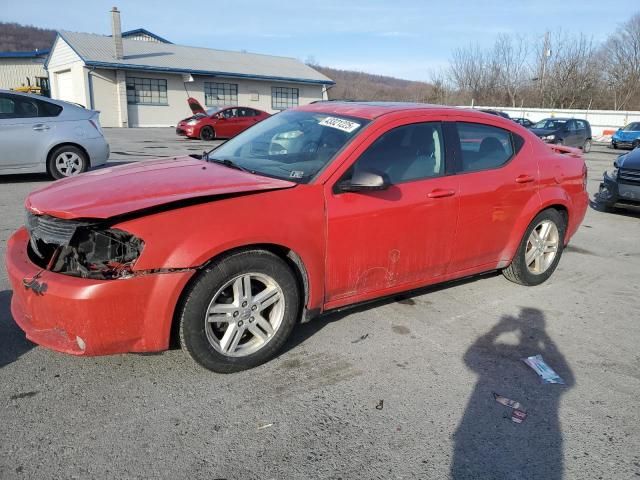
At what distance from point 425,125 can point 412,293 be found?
152 centimetres

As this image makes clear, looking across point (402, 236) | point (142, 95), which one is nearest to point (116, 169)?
point (402, 236)

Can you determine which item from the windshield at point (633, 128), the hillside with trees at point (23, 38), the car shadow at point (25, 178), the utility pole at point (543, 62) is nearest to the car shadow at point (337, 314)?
the car shadow at point (25, 178)

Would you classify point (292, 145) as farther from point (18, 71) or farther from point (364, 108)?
point (18, 71)

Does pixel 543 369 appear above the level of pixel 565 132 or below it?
below

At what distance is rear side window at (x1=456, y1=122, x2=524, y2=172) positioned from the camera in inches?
161

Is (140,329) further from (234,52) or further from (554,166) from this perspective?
(234,52)

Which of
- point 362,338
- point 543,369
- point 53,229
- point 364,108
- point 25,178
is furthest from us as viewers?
point 25,178

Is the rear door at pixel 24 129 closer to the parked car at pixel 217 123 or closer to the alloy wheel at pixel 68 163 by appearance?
the alloy wheel at pixel 68 163

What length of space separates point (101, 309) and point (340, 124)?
2119 mm

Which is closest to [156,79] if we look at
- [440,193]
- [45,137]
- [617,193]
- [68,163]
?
[68,163]

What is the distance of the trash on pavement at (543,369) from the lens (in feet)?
10.6

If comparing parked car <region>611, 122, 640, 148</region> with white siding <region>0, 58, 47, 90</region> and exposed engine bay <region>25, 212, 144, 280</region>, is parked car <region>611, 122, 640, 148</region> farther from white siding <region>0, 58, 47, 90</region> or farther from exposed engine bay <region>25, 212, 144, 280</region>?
white siding <region>0, 58, 47, 90</region>

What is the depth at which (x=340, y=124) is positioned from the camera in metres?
3.76

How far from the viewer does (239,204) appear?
9.78 feet
